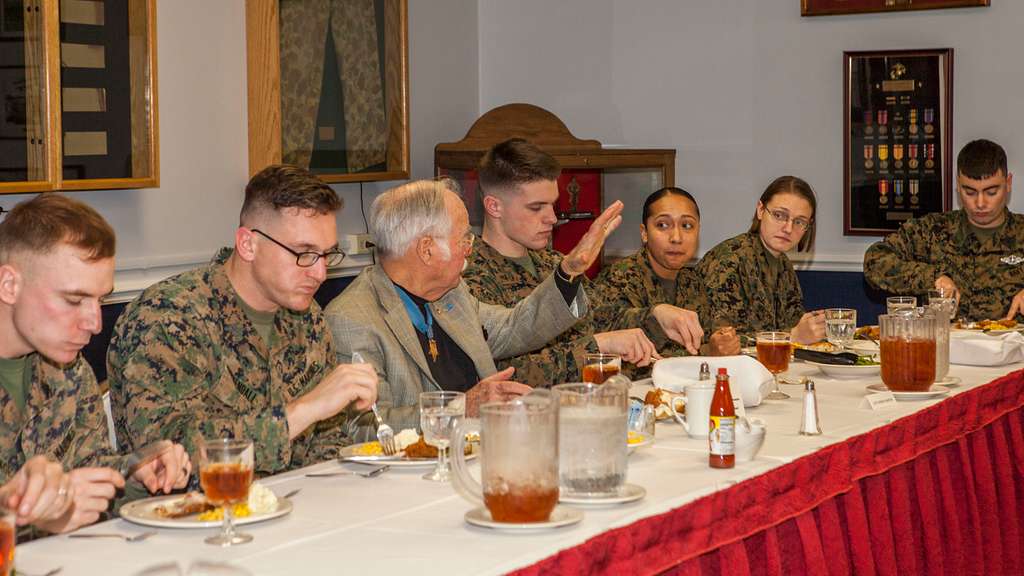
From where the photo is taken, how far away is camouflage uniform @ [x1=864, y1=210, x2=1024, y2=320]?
5281 millimetres

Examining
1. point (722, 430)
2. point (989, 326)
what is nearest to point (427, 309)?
point (722, 430)

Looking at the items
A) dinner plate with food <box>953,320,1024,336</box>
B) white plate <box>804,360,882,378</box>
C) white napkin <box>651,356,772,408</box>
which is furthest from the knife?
dinner plate with food <box>953,320,1024,336</box>

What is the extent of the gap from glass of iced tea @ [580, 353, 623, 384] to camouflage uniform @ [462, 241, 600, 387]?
0.76 metres

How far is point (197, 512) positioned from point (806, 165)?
4657 mm

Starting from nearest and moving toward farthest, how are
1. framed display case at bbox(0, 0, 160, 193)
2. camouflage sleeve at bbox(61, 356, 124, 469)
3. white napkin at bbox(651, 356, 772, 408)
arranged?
camouflage sleeve at bbox(61, 356, 124, 469), white napkin at bbox(651, 356, 772, 408), framed display case at bbox(0, 0, 160, 193)

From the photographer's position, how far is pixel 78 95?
417 centimetres

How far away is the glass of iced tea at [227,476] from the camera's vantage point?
181 cm

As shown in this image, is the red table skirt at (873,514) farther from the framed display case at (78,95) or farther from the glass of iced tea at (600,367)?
the framed display case at (78,95)

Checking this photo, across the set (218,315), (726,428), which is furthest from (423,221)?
(726,428)

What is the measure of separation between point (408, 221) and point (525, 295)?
3.00 feet

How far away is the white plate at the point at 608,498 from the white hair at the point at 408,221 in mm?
1229

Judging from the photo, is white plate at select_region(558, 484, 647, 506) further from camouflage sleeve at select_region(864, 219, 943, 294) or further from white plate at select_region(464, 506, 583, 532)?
camouflage sleeve at select_region(864, 219, 943, 294)

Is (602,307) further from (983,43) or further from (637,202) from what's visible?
(983,43)

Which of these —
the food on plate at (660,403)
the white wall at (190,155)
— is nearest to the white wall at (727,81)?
the white wall at (190,155)
